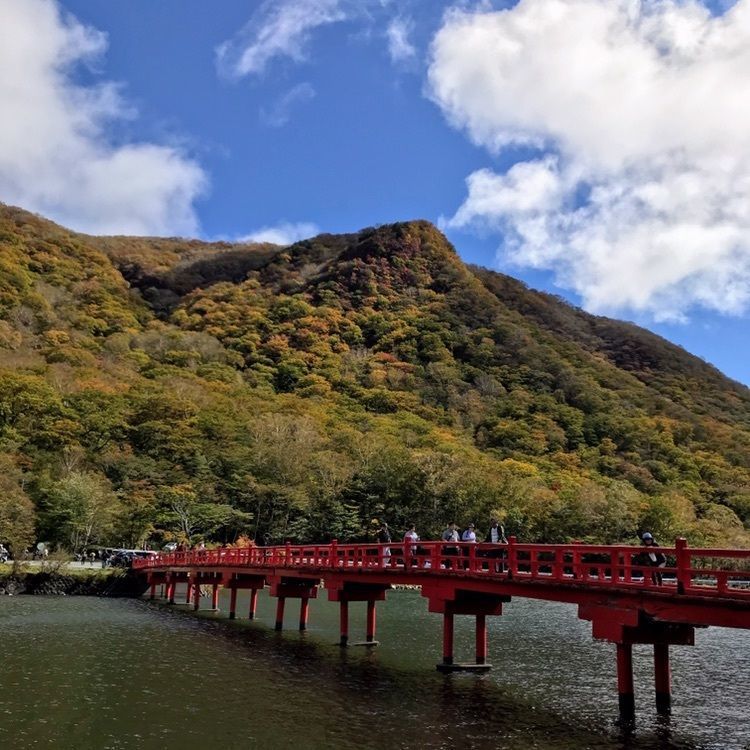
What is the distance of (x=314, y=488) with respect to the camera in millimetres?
73188

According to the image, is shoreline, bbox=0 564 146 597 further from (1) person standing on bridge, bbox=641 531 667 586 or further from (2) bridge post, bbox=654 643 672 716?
(1) person standing on bridge, bbox=641 531 667 586

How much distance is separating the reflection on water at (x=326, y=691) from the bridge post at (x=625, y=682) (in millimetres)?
357

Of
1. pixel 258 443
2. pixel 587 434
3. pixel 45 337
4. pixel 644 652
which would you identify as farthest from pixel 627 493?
pixel 45 337

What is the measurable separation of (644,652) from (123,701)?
20808mm

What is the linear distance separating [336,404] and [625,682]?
8887 cm

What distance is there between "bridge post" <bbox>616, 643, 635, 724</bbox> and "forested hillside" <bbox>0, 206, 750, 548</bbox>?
47.6 meters

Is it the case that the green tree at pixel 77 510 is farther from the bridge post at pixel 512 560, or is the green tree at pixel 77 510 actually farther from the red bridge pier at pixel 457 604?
the bridge post at pixel 512 560

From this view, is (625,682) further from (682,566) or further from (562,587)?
(682,566)

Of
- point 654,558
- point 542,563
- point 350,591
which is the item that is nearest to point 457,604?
point 542,563

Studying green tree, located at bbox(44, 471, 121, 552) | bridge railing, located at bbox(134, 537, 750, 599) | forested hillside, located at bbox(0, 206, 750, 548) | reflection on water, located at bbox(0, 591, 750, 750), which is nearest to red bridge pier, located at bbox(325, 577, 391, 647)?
bridge railing, located at bbox(134, 537, 750, 599)

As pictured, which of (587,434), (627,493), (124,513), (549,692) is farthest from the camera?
(587,434)

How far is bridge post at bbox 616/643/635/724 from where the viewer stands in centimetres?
1708

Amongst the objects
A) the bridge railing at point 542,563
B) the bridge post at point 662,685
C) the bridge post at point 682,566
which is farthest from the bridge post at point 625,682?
the bridge post at point 682,566

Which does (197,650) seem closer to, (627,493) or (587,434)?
(627,493)
